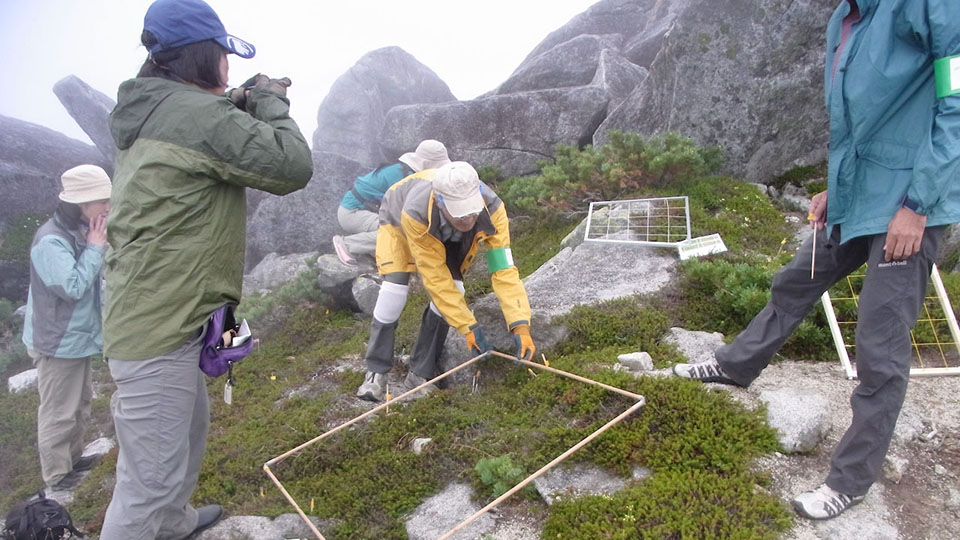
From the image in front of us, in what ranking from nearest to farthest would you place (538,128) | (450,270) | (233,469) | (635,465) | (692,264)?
1. (635,465)
2. (233,469)
3. (450,270)
4. (692,264)
5. (538,128)

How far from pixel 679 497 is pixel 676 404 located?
893 millimetres

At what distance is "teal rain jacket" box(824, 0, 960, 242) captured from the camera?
122 inches

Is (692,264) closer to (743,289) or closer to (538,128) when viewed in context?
(743,289)

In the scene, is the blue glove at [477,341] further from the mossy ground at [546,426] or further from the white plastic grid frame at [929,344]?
the white plastic grid frame at [929,344]

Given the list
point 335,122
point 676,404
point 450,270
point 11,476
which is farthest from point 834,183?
point 335,122

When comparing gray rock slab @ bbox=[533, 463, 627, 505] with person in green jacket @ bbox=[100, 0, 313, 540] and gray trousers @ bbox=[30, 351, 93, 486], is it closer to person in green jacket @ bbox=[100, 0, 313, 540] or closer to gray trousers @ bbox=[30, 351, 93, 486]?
person in green jacket @ bbox=[100, 0, 313, 540]

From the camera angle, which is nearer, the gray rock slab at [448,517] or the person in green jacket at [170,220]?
the person in green jacket at [170,220]

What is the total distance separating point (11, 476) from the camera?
7418 mm

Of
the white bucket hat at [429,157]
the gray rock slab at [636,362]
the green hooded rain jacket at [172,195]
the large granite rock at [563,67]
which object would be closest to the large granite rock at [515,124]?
the large granite rock at [563,67]

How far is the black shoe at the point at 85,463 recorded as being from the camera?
22.1 ft

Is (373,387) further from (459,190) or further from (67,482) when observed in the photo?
(67,482)

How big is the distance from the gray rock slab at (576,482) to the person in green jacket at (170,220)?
240 centimetres

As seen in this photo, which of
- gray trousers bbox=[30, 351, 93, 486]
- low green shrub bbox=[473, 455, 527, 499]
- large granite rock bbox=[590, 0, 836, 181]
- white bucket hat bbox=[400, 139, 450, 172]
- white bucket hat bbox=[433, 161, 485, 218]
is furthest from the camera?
large granite rock bbox=[590, 0, 836, 181]

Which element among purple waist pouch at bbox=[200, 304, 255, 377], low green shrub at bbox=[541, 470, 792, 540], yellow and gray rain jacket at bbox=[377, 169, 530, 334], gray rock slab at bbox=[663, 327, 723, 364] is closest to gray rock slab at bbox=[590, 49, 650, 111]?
gray rock slab at bbox=[663, 327, 723, 364]
